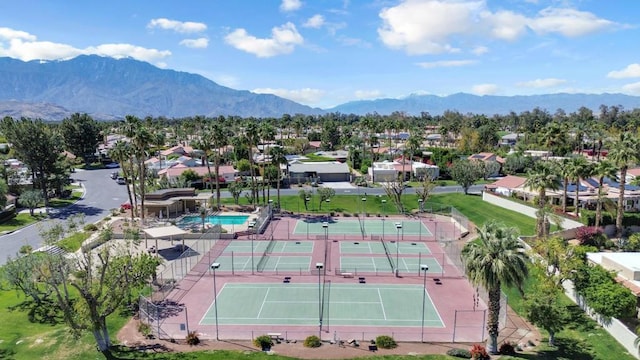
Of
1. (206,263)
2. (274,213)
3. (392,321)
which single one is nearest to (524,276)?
(392,321)

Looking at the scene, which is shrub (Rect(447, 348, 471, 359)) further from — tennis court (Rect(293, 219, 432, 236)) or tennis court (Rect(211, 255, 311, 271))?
tennis court (Rect(293, 219, 432, 236))

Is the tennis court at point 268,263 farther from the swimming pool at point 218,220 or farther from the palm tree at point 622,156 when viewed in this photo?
the palm tree at point 622,156

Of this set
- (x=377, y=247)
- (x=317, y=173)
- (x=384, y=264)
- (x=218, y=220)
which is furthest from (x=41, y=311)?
(x=317, y=173)

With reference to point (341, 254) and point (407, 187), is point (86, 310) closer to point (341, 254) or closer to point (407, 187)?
point (341, 254)

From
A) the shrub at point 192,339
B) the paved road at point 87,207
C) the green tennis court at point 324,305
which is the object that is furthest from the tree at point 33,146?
the shrub at point 192,339

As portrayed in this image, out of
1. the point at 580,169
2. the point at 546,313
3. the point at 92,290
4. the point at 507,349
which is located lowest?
the point at 507,349

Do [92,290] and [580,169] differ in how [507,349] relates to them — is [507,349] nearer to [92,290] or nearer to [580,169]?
[92,290]

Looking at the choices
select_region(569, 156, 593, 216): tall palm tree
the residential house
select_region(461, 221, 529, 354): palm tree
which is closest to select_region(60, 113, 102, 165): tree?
the residential house
